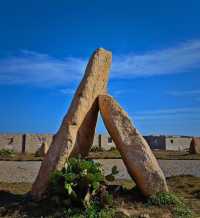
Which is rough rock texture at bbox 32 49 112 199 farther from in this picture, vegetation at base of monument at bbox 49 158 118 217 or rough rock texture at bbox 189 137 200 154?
rough rock texture at bbox 189 137 200 154

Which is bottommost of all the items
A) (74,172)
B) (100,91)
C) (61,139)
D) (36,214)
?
(36,214)

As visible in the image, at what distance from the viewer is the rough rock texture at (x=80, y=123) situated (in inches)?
333

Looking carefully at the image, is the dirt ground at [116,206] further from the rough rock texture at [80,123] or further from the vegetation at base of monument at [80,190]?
the rough rock texture at [80,123]

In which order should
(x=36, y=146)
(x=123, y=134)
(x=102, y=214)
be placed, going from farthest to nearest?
(x=36, y=146) < (x=123, y=134) < (x=102, y=214)

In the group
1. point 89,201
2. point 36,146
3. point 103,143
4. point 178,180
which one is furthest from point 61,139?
point 103,143

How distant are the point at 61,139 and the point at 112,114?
1.23m

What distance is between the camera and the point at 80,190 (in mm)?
7730

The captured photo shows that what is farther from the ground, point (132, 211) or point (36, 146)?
point (36, 146)

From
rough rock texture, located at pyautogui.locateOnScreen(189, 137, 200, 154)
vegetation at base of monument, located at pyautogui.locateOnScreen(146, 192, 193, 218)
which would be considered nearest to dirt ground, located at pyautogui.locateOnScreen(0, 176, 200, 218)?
vegetation at base of monument, located at pyautogui.locateOnScreen(146, 192, 193, 218)

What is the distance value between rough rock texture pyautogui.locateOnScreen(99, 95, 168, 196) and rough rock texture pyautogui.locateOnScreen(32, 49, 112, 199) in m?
0.41

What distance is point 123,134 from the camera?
8.65 m

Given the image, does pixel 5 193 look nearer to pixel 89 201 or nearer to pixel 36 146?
pixel 89 201

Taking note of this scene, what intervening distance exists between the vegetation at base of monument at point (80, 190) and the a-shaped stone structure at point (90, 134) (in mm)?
575

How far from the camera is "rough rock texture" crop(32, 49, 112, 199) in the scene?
847 centimetres
